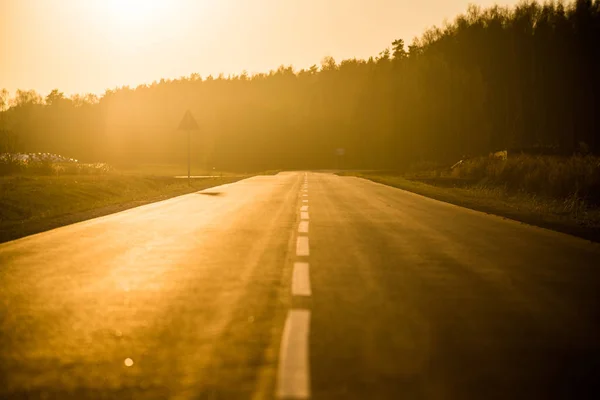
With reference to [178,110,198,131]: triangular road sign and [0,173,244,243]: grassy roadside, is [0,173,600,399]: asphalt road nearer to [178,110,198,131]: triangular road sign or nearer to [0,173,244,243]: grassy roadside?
[0,173,244,243]: grassy roadside

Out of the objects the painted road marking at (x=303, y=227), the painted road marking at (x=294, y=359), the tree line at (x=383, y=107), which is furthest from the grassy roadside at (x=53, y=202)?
the tree line at (x=383, y=107)

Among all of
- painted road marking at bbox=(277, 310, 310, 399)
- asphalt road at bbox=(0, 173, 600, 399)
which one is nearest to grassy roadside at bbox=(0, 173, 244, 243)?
asphalt road at bbox=(0, 173, 600, 399)

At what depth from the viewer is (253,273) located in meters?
7.36

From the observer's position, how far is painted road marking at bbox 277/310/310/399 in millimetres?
3564

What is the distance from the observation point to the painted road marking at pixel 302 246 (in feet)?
29.3

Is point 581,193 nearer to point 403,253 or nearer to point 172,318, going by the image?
point 403,253

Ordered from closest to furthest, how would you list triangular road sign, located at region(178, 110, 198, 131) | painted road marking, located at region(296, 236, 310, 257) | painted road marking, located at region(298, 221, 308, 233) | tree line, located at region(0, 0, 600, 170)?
painted road marking, located at region(296, 236, 310, 257) < painted road marking, located at region(298, 221, 308, 233) < triangular road sign, located at region(178, 110, 198, 131) < tree line, located at region(0, 0, 600, 170)

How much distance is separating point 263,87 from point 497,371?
171 metres

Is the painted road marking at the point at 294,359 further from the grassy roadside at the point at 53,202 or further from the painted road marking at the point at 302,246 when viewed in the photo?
the grassy roadside at the point at 53,202

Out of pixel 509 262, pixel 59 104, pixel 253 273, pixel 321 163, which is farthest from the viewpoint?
pixel 59 104

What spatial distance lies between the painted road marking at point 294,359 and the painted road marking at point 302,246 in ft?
11.6

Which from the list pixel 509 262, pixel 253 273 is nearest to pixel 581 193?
pixel 509 262

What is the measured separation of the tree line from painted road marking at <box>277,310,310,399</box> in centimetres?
3443

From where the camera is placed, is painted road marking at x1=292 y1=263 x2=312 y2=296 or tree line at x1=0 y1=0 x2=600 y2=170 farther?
tree line at x1=0 y1=0 x2=600 y2=170
